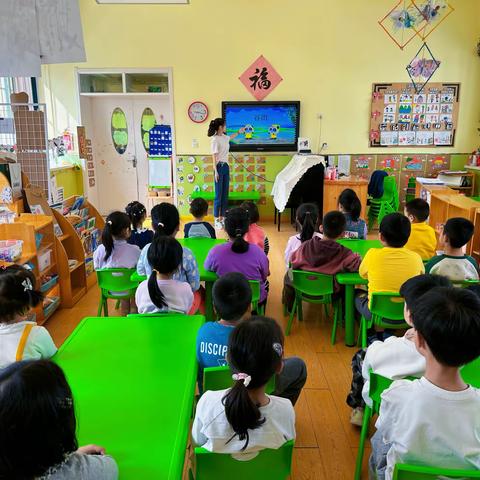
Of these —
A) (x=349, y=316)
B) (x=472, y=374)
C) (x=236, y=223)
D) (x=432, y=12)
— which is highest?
(x=432, y=12)

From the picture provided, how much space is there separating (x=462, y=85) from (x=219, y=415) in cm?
706

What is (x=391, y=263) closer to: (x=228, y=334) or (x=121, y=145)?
(x=228, y=334)

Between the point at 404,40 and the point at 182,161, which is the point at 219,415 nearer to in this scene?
the point at 182,161

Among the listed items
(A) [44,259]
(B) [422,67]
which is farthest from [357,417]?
(B) [422,67]

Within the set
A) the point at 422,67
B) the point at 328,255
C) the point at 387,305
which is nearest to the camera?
A: the point at 387,305

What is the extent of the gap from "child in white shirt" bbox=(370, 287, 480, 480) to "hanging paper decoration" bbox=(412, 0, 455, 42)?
6.63 metres

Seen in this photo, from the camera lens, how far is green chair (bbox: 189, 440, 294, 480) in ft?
4.01

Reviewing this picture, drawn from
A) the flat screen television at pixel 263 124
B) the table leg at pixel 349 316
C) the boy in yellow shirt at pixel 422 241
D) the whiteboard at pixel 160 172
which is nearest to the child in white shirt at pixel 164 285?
the table leg at pixel 349 316

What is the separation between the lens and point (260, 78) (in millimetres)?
6711

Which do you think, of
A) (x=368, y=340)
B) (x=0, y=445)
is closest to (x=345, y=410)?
(x=368, y=340)

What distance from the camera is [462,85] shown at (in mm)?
6742

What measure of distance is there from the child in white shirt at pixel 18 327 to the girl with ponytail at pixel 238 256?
3.65 ft

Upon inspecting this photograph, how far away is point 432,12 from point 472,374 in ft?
21.6

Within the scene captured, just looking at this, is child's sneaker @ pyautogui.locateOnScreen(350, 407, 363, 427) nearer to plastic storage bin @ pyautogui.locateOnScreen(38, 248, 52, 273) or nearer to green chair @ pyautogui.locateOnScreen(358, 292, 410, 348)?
green chair @ pyautogui.locateOnScreen(358, 292, 410, 348)
